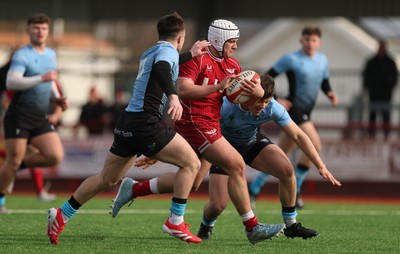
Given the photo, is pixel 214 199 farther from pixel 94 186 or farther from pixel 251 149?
pixel 94 186

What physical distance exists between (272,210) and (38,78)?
434 cm

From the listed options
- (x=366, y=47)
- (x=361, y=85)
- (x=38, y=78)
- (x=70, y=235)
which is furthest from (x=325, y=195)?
(x=366, y=47)

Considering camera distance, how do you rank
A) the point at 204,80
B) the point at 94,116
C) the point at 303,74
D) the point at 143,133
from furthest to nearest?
the point at 94,116
the point at 303,74
the point at 204,80
the point at 143,133

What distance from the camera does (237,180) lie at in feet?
31.7

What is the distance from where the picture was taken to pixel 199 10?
2470cm

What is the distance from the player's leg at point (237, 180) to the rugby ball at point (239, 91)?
1.38ft

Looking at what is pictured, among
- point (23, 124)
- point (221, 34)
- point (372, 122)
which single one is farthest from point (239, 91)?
point (372, 122)

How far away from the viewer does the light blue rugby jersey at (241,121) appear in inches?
392

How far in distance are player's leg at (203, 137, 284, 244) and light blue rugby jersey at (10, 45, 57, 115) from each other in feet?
12.9

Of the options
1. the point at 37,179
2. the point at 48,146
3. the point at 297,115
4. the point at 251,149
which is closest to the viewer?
the point at 251,149

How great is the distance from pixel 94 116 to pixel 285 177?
12.8 metres

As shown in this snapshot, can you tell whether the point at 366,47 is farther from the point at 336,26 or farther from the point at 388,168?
the point at 388,168

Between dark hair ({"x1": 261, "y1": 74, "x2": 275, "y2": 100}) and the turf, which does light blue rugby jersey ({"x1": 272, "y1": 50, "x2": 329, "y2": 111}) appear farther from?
dark hair ({"x1": 261, "y1": 74, "x2": 275, "y2": 100})

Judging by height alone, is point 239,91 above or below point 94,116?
above
